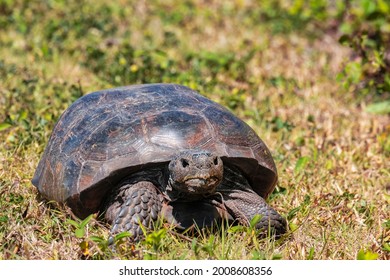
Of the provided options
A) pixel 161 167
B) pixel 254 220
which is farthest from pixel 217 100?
pixel 254 220

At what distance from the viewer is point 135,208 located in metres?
3.53

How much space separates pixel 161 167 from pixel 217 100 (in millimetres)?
2525

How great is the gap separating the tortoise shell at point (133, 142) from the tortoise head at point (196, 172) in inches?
6.5

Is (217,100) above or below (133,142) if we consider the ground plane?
below

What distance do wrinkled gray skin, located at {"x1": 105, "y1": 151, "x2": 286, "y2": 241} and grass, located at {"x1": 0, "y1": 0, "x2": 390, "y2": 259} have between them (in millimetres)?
96

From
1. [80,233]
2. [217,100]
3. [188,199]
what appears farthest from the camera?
[217,100]

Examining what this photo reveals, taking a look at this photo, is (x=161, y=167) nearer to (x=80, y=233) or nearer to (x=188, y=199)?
(x=188, y=199)

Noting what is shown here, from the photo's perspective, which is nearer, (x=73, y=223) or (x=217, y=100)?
(x=73, y=223)

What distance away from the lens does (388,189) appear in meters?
4.78

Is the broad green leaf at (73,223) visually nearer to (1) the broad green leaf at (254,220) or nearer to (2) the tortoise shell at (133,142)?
(2) the tortoise shell at (133,142)

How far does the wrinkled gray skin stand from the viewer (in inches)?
135

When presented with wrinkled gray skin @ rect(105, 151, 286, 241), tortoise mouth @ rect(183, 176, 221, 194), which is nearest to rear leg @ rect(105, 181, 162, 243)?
wrinkled gray skin @ rect(105, 151, 286, 241)

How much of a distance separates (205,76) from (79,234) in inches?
150

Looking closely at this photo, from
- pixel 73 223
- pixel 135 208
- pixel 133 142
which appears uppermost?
pixel 133 142
